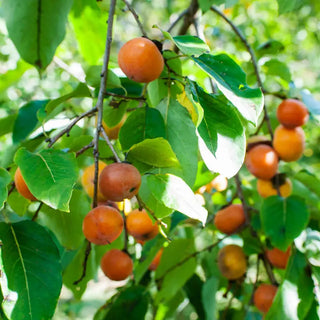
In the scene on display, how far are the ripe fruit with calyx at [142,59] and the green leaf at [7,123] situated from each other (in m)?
0.51

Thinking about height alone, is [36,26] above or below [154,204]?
above

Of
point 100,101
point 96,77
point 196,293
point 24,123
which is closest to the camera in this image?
point 100,101

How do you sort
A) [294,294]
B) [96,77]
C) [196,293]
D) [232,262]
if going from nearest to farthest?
[96,77], [294,294], [232,262], [196,293]

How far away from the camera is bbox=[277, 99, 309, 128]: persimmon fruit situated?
1.17m

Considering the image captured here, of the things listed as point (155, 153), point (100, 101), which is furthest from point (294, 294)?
point (100, 101)

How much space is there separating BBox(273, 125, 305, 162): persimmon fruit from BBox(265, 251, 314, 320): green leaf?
0.92 feet

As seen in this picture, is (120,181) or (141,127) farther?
(141,127)

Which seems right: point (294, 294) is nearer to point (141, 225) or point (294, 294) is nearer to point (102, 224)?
point (141, 225)

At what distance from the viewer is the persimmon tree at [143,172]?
0.66 meters

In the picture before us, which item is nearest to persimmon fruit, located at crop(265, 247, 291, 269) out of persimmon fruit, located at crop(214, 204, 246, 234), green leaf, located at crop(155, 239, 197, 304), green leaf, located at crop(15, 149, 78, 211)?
persimmon fruit, located at crop(214, 204, 246, 234)

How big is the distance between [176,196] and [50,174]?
19 cm

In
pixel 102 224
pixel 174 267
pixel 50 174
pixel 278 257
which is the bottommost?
pixel 174 267

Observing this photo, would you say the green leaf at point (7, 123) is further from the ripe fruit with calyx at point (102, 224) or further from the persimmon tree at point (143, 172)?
the ripe fruit with calyx at point (102, 224)

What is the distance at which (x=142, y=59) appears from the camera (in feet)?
2.44
